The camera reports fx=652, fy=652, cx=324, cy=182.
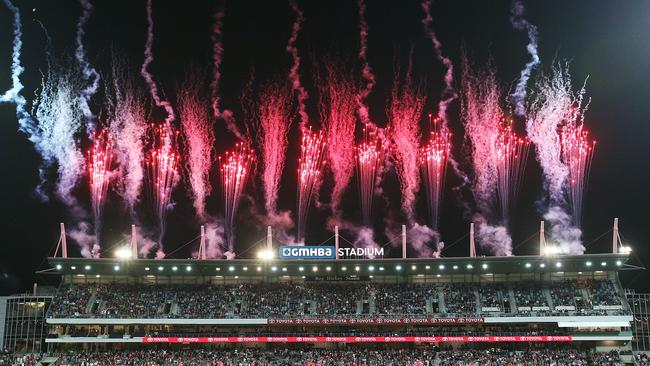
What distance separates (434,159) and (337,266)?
14.9 m

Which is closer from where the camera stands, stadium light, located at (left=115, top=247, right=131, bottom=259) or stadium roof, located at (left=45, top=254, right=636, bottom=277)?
stadium roof, located at (left=45, top=254, right=636, bottom=277)

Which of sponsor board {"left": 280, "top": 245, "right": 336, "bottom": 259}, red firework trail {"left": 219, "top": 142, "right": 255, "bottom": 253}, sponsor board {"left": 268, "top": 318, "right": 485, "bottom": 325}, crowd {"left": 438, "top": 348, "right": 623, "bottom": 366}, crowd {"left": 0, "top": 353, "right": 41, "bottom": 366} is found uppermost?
red firework trail {"left": 219, "top": 142, "right": 255, "bottom": 253}

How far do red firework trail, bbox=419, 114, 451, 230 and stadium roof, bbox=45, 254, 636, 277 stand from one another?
5.74 meters

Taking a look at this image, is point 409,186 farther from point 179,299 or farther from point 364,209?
point 179,299

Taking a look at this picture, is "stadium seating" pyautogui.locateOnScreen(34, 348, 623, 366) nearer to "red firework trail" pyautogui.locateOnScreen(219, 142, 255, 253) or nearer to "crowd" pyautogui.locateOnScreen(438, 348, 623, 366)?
"crowd" pyautogui.locateOnScreen(438, 348, 623, 366)

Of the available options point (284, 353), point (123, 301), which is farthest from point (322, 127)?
point (123, 301)

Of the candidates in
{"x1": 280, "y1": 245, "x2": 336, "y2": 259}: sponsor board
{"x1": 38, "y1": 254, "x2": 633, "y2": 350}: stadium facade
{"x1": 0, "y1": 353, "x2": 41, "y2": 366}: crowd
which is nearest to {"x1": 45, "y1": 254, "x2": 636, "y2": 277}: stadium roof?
{"x1": 38, "y1": 254, "x2": 633, "y2": 350}: stadium facade

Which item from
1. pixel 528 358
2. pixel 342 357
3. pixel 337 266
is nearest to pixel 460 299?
pixel 528 358

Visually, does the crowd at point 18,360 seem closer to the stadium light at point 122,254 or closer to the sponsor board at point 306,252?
the stadium light at point 122,254

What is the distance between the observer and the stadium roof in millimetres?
63125

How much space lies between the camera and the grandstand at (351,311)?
61.1 meters

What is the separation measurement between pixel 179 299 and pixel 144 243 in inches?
325

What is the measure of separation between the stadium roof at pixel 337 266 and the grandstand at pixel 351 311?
171 millimetres

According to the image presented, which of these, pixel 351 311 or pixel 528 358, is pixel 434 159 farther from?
pixel 528 358
